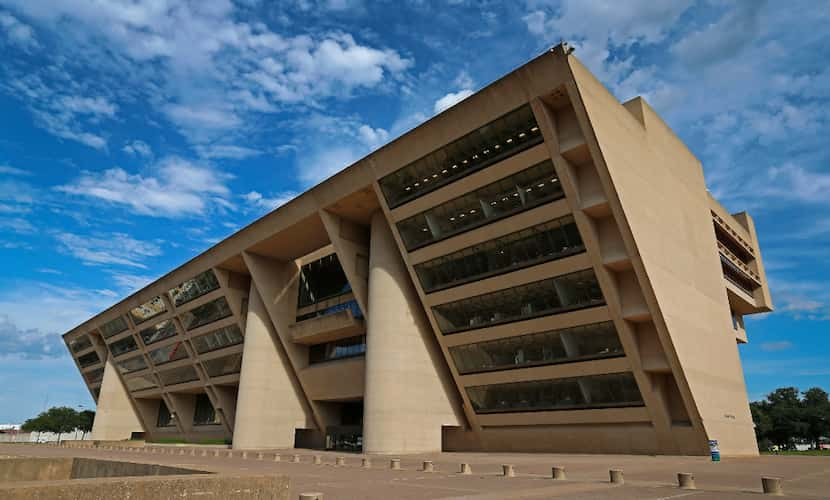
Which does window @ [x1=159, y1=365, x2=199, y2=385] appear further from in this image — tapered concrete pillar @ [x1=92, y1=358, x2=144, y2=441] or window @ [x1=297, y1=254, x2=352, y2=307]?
window @ [x1=297, y1=254, x2=352, y2=307]

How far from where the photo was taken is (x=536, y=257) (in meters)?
31.6

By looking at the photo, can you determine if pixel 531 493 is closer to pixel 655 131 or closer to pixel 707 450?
pixel 707 450

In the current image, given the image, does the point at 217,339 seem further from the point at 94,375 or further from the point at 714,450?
the point at 714,450

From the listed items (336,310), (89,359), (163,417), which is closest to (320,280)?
(336,310)

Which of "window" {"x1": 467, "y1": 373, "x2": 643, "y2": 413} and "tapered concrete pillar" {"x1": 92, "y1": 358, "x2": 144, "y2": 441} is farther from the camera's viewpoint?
"tapered concrete pillar" {"x1": 92, "y1": 358, "x2": 144, "y2": 441}

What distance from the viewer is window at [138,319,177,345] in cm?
6117

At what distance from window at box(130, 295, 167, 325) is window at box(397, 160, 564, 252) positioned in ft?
123

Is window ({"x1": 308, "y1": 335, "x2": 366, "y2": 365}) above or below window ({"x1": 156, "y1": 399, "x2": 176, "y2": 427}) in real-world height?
above

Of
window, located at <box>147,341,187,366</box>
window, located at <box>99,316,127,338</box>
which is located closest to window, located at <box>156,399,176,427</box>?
window, located at <box>99,316,127,338</box>

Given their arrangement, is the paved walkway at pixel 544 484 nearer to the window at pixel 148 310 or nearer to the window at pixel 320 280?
the window at pixel 320 280

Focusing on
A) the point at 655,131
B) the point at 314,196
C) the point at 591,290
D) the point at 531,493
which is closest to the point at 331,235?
the point at 314,196

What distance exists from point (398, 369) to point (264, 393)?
1627 cm

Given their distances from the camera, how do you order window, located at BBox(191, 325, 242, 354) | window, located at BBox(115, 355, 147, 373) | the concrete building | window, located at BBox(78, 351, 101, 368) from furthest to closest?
window, located at BBox(78, 351, 101, 368) < window, located at BBox(115, 355, 147, 373) < window, located at BBox(191, 325, 242, 354) < the concrete building

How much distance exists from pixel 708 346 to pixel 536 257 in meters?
11.8
